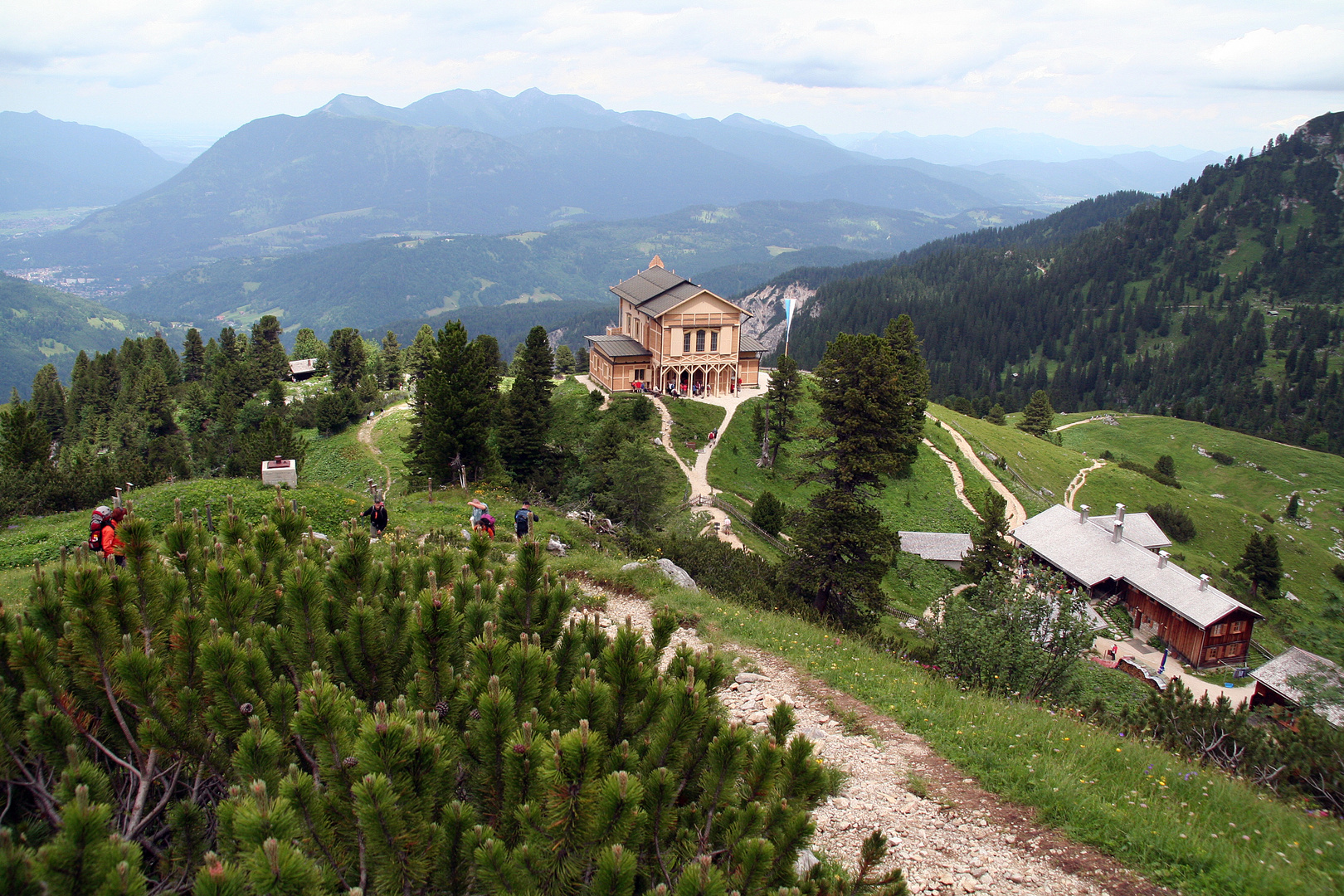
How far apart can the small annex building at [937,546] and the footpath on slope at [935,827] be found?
43.5m

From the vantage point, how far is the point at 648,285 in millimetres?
74625

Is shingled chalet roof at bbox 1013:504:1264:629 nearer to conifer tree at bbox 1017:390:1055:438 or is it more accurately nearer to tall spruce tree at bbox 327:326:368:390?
conifer tree at bbox 1017:390:1055:438

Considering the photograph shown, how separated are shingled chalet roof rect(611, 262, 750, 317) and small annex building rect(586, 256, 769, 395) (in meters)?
0.11

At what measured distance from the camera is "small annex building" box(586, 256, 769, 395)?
6600 cm

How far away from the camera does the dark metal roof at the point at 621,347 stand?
68.3 metres

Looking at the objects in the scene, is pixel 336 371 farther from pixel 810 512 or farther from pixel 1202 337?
pixel 1202 337

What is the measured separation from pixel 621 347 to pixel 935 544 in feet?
109

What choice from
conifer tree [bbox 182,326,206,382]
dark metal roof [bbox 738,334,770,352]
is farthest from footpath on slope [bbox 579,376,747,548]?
conifer tree [bbox 182,326,206,382]

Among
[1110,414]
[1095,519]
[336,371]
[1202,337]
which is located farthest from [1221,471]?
[336,371]

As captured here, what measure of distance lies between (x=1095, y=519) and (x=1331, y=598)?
114 ft

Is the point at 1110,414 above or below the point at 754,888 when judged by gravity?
below

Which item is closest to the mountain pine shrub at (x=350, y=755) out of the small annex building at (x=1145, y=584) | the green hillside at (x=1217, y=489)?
the small annex building at (x=1145, y=584)

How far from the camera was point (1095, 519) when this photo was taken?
190ft

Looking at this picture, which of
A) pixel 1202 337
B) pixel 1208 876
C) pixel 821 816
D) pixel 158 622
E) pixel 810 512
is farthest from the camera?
pixel 1202 337
